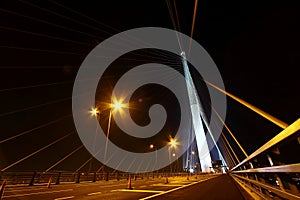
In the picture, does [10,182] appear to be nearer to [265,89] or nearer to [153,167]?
[265,89]

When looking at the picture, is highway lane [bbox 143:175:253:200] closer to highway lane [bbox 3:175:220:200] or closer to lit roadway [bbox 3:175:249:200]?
lit roadway [bbox 3:175:249:200]

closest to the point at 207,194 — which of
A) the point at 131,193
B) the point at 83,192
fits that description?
the point at 131,193

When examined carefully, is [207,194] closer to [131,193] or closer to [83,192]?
[131,193]

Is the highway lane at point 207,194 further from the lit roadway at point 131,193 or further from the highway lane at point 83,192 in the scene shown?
the highway lane at point 83,192

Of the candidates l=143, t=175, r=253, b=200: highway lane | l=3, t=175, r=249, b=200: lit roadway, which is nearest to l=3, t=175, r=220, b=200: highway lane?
l=3, t=175, r=249, b=200: lit roadway

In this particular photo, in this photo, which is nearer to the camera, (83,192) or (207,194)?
(207,194)

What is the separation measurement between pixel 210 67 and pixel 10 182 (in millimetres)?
15019

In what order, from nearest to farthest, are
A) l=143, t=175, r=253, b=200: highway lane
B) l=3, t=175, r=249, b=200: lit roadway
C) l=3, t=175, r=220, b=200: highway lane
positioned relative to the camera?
1. l=143, t=175, r=253, b=200: highway lane
2. l=3, t=175, r=249, b=200: lit roadway
3. l=3, t=175, r=220, b=200: highway lane

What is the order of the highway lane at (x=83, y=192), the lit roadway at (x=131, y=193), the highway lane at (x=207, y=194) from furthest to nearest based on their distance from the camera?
1. the highway lane at (x=83, y=192)
2. the lit roadway at (x=131, y=193)
3. the highway lane at (x=207, y=194)

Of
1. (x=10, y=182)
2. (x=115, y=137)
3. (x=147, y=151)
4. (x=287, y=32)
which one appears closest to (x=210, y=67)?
(x=287, y=32)

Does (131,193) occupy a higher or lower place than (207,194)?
higher

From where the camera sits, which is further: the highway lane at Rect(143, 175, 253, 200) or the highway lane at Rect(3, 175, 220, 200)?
the highway lane at Rect(3, 175, 220, 200)

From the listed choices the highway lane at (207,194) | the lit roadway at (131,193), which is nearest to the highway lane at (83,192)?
the lit roadway at (131,193)

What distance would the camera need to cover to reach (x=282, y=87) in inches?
213
